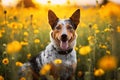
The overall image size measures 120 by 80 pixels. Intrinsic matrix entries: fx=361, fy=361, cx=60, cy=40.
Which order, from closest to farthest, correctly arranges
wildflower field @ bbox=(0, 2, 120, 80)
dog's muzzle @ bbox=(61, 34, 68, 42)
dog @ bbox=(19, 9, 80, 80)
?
wildflower field @ bbox=(0, 2, 120, 80), dog's muzzle @ bbox=(61, 34, 68, 42), dog @ bbox=(19, 9, 80, 80)

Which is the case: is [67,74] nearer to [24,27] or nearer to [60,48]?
[60,48]

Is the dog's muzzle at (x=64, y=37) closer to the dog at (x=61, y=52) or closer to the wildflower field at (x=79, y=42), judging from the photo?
the dog at (x=61, y=52)

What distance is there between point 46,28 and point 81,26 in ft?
2.88

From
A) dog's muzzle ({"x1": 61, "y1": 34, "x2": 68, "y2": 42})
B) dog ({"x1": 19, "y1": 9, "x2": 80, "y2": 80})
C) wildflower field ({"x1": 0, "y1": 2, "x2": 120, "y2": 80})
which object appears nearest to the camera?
wildflower field ({"x1": 0, "y1": 2, "x2": 120, "y2": 80})

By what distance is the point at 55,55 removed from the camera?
563 cm

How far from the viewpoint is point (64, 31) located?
541 centimetres

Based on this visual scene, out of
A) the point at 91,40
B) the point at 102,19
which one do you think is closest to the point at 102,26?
the point at 102,19

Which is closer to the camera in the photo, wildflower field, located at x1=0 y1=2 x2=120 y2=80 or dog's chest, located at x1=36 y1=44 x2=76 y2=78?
wildflower field, located at x1=0 y1=2 x2=120 y2=80

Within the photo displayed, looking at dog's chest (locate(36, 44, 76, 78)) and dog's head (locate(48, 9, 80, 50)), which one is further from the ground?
dog's head (locate(48, 9, 80, 50))

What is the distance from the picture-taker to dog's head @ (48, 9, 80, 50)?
17.8 ft

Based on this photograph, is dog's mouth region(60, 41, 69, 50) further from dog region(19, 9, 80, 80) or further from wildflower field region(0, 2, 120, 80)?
wildflower field region(0, 2, 120, 80)

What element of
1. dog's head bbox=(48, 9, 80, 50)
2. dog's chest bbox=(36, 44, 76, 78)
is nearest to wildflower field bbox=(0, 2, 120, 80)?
dog's chest bbox=(36, 44, 76, 78)

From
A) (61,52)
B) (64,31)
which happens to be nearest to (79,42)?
(61,52)

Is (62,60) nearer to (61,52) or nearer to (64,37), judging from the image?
(61,52)
